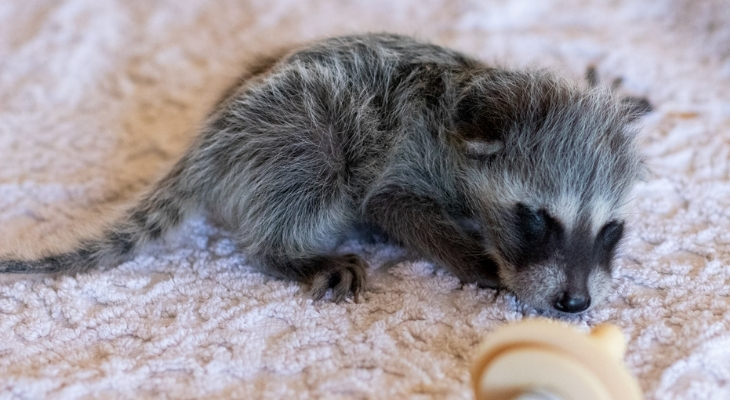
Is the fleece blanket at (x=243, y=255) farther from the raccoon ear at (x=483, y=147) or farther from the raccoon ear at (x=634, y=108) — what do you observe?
the raccoon ear at (x=483, y=147)

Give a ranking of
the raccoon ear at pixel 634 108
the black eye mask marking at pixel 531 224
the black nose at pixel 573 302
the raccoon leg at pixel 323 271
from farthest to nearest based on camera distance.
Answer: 1. the raccoon ear at pixel 634 108
2. the raccoon leg at pixel 323 271
3. the black eye mask marking at pixel 531 224
4. the black nose at pixel 573 302

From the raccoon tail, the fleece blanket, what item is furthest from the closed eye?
the raccoon tail

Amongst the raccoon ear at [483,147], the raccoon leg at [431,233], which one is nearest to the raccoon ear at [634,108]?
the raccoon ear at [483,147]

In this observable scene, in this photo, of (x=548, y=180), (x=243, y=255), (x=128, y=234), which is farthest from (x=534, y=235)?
(x=128, y=234)

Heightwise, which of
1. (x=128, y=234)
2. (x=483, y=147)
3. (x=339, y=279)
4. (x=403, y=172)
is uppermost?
(x=483, y=147)

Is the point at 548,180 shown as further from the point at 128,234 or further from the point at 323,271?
the point at 128,234

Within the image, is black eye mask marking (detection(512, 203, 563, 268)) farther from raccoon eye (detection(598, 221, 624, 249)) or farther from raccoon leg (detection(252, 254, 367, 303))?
raccoon leg (detection(252, 254, 367, 303))

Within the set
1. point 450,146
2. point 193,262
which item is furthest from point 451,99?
point 193,262
